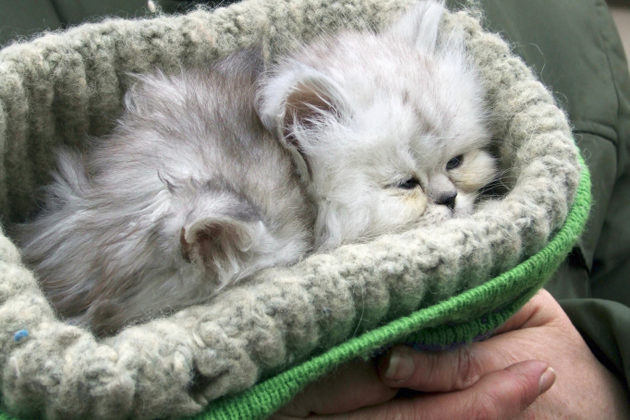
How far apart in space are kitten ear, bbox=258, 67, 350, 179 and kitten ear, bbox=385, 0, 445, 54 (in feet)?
1.00

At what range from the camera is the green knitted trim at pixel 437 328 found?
1.99 ft

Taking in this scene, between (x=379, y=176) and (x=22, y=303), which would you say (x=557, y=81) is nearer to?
(x=379, y=176)

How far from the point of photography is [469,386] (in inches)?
34.3

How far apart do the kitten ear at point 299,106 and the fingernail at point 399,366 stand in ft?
1.16

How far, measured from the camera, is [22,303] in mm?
594

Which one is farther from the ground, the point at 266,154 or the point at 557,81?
the point at 266,154

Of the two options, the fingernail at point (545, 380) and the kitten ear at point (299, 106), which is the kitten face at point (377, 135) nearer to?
the kitten ear at point (299, 106)

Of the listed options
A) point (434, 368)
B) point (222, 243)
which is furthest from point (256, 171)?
point (434, 368)

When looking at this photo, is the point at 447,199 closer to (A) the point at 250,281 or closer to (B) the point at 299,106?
(B) the point at 299,106

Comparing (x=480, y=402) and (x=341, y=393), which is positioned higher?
(x=341, y=393)

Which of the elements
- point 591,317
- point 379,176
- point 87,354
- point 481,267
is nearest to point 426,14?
point 379,176

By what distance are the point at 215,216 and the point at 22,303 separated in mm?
245

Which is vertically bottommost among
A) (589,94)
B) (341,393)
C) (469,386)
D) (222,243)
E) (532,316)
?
(532,316)

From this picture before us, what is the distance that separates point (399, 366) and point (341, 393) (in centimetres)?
10
